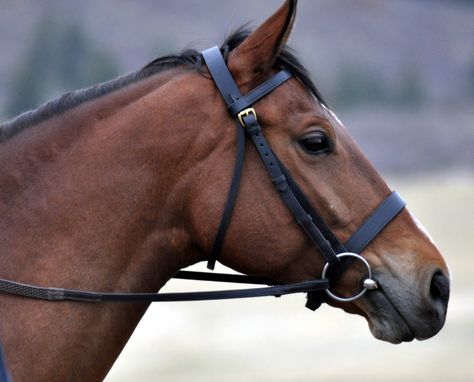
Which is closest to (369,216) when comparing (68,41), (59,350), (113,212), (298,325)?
(113,212)

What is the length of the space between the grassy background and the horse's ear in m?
10.9

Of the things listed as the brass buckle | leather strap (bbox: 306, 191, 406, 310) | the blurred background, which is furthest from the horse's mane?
leather strap (bbox: 306, 191, 406, 310)

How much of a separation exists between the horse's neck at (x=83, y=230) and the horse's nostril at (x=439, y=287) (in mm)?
1071

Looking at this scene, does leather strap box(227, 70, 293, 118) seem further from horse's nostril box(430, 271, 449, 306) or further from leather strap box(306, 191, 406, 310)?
horse's nostril box(430, 271, 449, 306)

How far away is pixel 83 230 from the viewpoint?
394 cm

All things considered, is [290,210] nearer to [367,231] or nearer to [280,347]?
[367,231]

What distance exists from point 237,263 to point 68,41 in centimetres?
4946

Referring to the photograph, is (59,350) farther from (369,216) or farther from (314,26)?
(314,26)

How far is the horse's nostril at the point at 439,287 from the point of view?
4.08m

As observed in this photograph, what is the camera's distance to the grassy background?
1519cm

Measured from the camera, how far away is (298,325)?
1939cm

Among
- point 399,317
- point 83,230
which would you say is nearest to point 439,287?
point 399,317

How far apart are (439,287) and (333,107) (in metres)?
4.89

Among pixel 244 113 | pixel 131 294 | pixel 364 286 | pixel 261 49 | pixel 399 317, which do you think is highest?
pixel 261 49
